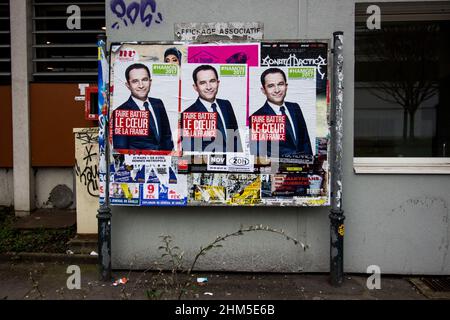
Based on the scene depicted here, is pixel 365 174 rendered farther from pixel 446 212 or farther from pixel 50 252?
pixel 50 252

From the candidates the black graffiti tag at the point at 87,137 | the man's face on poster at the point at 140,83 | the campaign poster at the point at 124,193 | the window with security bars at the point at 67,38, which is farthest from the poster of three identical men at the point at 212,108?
the window with security bars at the point at 67,38

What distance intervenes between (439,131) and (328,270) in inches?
98.6

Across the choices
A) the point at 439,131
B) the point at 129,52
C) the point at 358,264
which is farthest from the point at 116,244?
the point at 439,131

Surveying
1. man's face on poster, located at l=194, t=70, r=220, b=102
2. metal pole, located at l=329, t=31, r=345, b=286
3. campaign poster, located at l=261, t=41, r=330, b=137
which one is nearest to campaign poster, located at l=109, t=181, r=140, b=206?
man's face on poster, located at l=194, t=70, r=220, b=102

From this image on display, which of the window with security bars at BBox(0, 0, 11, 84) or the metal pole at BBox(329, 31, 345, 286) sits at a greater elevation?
the window with security bars at BBox(0, 0, 11, 84)

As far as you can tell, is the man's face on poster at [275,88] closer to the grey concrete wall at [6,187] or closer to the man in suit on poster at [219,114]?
the man in suit on poster at [219,114]

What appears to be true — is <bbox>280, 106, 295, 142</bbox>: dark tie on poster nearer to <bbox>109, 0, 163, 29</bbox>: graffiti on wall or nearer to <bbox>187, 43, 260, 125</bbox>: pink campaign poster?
<bbox>187, 43, 260, 125</bbox>: pink campaign poster

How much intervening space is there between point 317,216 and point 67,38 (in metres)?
5.96

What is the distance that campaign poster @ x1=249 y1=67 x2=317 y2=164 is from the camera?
15.9ft

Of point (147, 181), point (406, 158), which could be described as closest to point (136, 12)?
point (147, 181)

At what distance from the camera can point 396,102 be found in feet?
17.9

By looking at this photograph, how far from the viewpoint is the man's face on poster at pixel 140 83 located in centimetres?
493

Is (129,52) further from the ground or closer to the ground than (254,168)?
further from the ground

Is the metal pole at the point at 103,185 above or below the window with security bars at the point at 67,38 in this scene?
below
